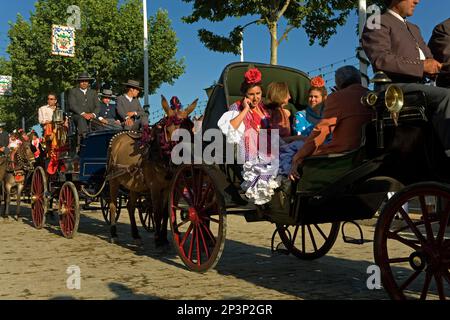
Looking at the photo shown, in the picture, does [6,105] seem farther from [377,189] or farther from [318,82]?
[377,189]

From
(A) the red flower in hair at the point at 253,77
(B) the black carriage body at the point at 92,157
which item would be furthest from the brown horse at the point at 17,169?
(A) the red flower in hair at the point at 253,77

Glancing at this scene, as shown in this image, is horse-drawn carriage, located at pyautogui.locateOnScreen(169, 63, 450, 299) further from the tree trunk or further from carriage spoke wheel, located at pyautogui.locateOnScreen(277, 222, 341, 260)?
the tree trunk

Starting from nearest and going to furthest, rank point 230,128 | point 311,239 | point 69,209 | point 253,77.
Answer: point 230,128 < point 253,77 < point 311,239 < point 69,209

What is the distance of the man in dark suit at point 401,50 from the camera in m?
3.71

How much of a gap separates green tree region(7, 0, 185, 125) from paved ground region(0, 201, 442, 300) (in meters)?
25.5

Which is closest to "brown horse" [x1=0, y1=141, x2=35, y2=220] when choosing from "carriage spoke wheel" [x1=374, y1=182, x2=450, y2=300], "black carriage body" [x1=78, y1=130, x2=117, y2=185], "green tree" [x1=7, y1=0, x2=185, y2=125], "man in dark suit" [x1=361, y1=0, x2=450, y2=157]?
"black carriage body" [x1=78, y1=130, x2=117, y2=185]

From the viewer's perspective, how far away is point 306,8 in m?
15.6

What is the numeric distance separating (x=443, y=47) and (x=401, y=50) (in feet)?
1.00

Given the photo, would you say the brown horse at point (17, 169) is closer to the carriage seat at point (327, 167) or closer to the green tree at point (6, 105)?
the carriage seat at point (327, 167)

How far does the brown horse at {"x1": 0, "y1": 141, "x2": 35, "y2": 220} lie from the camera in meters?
11.9

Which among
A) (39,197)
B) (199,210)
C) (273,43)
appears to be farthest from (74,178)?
(273,43)

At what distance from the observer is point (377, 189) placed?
388 cm
